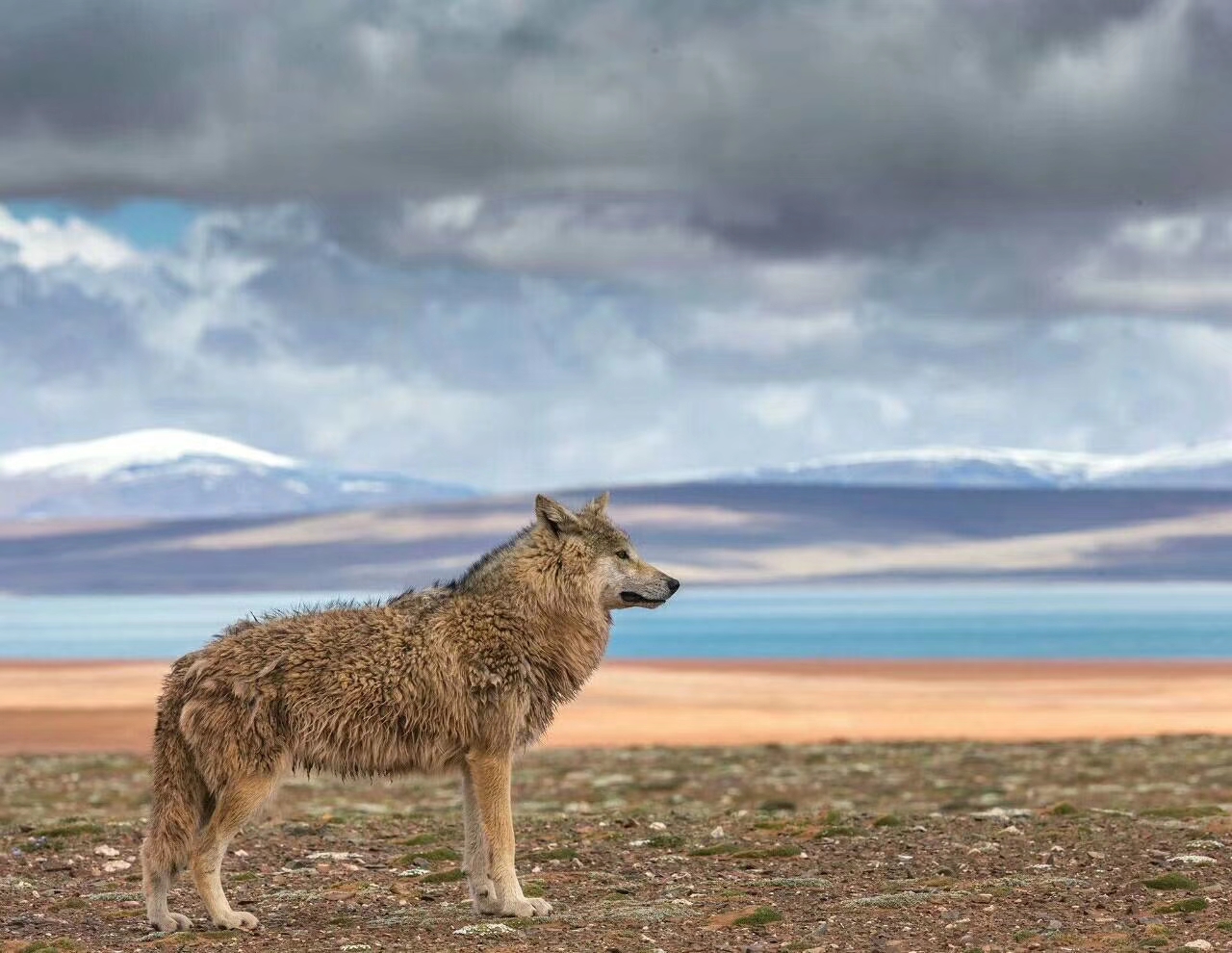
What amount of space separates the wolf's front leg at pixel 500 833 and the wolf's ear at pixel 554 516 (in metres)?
2.05

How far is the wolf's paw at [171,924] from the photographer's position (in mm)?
13867

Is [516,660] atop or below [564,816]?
atop

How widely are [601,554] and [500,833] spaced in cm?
250

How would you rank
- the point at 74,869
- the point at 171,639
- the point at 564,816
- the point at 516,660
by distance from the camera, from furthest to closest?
1. the point at 171,639
2. the point at 564,816
3. the point at 74,869
4. the point at 516,660

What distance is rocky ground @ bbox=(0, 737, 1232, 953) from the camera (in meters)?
13.4

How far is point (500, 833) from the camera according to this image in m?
14.1

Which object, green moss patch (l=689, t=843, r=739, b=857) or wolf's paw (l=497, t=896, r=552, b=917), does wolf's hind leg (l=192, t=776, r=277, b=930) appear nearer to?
wolf's paw (l=497, t=896, r=552, b=917)

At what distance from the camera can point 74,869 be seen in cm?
1812

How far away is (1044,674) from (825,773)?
5800 cm

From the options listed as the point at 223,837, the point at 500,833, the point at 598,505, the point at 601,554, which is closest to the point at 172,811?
the point at 223,837

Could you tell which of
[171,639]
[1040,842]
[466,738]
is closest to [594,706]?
[1040,842]

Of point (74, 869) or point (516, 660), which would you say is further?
point (74, 869)

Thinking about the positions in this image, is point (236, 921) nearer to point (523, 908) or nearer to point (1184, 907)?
point (523, 908)

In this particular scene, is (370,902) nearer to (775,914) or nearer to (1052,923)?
(775,914)
